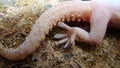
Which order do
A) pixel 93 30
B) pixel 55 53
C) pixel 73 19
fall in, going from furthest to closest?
pixel 73 19, pixel 93 30, pixel 55 53

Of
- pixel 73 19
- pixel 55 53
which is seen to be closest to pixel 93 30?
pixel 73 19

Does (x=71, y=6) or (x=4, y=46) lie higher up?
(x=71, y=6)

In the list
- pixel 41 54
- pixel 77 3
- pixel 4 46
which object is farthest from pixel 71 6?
pixel 4 46

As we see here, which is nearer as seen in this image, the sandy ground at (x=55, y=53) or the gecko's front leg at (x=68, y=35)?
the sandy ground at (x=55, y=53)

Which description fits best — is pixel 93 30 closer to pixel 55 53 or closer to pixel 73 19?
pixel 73 19

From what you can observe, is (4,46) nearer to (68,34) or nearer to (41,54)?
(41,54)

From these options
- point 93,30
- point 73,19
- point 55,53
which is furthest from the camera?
point 73,19
